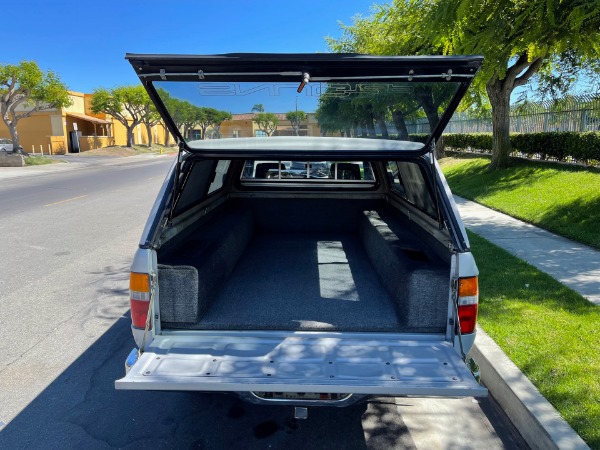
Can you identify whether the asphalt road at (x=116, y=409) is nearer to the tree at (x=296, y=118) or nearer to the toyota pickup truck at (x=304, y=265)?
the toyota pickup truck at (x=304, y=265)

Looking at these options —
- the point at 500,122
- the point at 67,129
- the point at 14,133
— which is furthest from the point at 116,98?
the point at 500,122

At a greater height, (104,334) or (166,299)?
(166,299)

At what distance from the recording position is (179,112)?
11.4 feet

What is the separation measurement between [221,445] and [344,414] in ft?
2.84

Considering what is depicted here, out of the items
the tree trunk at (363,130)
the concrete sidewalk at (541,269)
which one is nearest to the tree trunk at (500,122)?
the concrete sidewalk at (541,269)

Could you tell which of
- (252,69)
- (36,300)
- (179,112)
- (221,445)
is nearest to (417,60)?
(252,69)

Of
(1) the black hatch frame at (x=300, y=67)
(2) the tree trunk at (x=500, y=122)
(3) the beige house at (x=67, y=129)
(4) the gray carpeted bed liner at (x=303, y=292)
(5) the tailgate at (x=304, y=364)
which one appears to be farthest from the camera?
(3) the beige house at (x=67, y=129)

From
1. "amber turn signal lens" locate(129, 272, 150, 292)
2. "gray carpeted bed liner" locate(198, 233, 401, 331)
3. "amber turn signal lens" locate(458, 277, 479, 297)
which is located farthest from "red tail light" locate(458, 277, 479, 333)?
"amber turn signal lens" locate(129, 272, 150, 292)

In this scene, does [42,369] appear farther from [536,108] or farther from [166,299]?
[536,108]

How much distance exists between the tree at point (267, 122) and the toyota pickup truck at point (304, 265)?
0.05 ft

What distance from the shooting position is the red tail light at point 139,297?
9.64 feet

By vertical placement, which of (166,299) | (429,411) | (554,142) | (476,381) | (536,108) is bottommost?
(429,411)

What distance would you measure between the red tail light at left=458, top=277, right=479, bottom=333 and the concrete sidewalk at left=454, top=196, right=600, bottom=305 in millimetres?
2694

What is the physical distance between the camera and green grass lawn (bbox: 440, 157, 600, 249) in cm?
830
